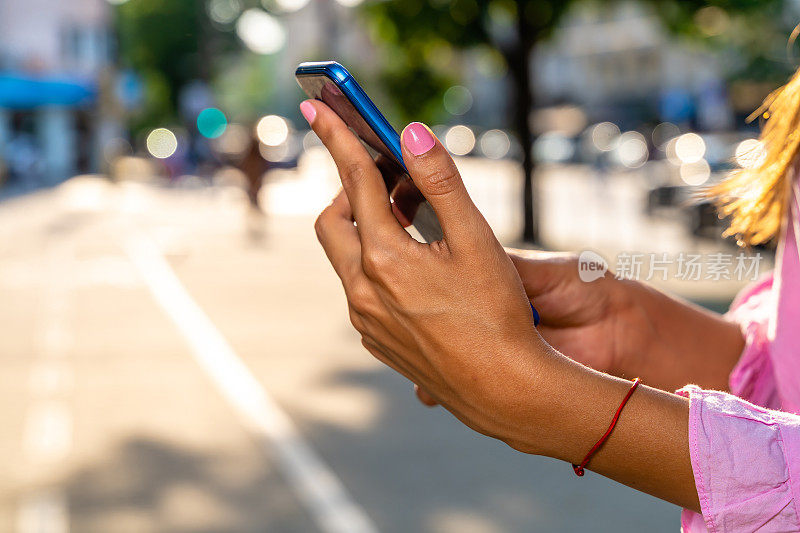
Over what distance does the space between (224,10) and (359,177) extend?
191ft

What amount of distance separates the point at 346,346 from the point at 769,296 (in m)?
7.40

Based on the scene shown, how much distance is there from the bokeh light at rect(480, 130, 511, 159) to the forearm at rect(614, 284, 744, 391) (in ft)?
165

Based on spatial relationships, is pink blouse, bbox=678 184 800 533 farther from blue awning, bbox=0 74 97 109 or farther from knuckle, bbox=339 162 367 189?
blue awning, bbox=0 74 97 109

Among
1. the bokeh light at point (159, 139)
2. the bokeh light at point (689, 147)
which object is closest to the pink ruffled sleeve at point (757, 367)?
A: the bokeh light at point (689, 147)

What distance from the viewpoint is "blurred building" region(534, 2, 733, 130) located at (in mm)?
48719

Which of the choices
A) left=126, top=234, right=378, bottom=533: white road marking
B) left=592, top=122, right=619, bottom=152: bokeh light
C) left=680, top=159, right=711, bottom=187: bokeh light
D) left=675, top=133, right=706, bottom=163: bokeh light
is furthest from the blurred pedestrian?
left=592, top=122, right=619, bottom=152: bokeh light

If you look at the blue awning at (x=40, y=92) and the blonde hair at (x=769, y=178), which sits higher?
the blonde hair at (x=769, y=178)

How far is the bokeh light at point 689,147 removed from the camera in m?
32.6

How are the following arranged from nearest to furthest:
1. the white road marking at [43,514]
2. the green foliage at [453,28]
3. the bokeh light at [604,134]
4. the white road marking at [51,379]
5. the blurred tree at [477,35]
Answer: the white road marking at [43,514] < the white road marking at [51,379] < the green foliage at [453,28] < the blurred tree at [477,35] < the bokeh light at [604,134]

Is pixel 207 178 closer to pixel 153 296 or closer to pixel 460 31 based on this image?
pixel 460 31

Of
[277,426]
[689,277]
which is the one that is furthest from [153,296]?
[689,277]

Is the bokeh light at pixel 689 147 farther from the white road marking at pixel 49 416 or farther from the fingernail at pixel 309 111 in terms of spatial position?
the fingernail at pixel 309 111

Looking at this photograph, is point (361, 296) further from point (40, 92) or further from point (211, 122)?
point (211, 122)

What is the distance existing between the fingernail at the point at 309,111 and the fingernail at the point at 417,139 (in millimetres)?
148
